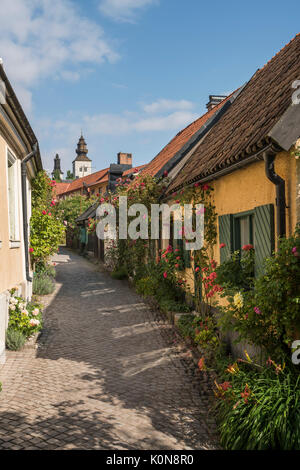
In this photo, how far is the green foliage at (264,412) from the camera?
11.8ft

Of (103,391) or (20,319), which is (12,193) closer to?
(20,319)

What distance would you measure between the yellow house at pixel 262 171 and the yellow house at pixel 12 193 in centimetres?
334

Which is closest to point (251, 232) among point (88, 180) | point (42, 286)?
point (42, 286)

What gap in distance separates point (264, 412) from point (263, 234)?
2.24m

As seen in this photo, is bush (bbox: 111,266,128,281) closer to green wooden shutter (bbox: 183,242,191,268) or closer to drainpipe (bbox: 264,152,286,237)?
green wooden shutter (bbox: 183,242,191,268)

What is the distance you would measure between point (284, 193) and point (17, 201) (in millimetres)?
5707

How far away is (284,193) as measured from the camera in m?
4.73

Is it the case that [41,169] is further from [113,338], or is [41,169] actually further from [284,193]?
[284,193]

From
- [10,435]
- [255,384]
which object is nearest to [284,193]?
[255,384]

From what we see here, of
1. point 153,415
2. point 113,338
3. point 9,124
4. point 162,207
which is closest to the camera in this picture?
point 153,415

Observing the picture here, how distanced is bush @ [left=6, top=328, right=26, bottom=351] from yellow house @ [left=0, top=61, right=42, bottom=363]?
0.68ft

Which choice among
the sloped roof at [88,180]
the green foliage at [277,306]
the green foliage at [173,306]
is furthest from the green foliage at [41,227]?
the sloped roof at [88,180]

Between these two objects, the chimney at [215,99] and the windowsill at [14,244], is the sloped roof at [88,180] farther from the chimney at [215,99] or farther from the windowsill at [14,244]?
Result: the windowsill at [14,244]
